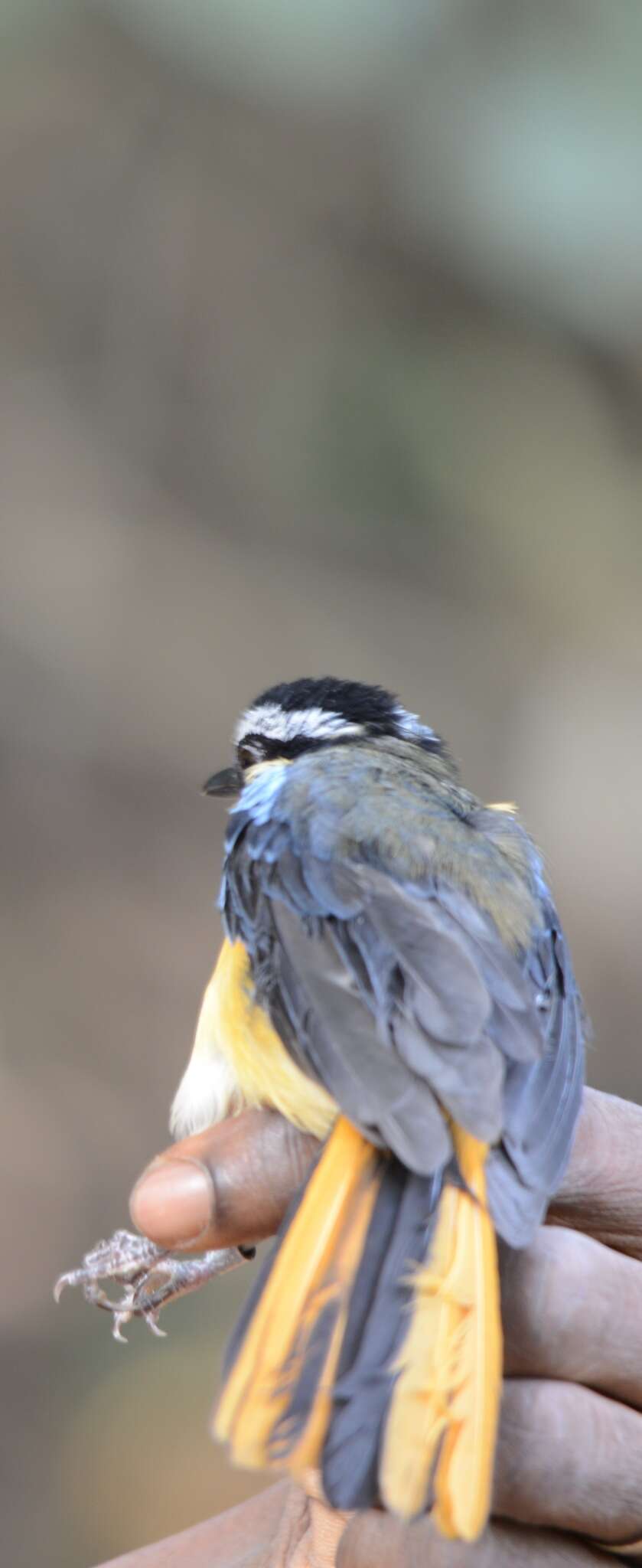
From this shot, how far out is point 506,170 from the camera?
17.2ft

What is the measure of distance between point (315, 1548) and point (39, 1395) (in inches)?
120

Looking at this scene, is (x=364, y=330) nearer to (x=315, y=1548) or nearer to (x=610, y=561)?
(x=610, y=561)

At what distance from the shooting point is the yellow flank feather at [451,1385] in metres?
1.32

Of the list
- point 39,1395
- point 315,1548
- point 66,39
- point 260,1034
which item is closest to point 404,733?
point 260,1034

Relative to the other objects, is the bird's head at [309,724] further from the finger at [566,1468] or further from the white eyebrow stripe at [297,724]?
the finger at [566,1468]

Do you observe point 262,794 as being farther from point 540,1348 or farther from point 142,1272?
point 540,1348

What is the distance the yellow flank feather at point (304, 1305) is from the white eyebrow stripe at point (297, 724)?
1.01 metres

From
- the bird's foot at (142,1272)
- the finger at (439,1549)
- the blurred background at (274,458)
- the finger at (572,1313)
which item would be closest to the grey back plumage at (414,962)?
the finger at (572,1313)

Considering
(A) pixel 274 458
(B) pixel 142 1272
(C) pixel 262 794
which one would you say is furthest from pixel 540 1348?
(A) pixel 274 458

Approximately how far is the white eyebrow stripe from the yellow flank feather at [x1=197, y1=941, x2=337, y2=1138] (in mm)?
554

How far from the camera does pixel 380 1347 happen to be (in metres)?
1.43

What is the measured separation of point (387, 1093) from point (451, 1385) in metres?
0.33

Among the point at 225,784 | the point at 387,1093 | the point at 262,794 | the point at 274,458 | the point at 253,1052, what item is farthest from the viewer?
the point at 274,458

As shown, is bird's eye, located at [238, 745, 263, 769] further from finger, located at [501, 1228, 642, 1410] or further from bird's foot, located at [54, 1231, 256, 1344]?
finger, located at [501, 1228, 642, 1410]
